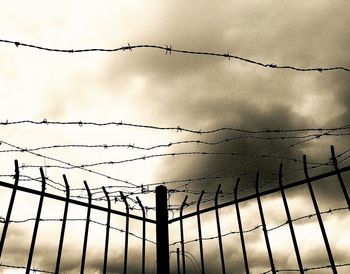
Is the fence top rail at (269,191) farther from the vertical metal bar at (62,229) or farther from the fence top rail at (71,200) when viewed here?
the vertical metal bar at (62,229)

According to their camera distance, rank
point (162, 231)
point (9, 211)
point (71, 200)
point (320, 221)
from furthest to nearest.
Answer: point (162, 231), point (71, 200), point (320, 221), point (9, 211)

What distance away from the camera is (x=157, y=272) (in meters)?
3.70

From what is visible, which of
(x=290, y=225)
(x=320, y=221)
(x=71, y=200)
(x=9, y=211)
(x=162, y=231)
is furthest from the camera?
(x=162, y=231)

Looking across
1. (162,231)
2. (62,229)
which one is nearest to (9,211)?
(62,229)

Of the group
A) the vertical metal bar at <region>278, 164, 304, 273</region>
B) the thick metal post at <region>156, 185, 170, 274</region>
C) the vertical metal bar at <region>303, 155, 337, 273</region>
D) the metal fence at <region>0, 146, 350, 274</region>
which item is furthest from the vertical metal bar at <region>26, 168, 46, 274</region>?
the vertical metal bar at <region>303, 155, 337, 273</region>

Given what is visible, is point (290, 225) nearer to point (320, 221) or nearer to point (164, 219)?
point (320, 221)

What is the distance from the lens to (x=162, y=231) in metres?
3.94

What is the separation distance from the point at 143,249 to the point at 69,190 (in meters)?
1.04

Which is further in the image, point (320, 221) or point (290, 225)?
point (290, 225)

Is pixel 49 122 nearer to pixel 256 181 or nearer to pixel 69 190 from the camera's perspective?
pixel 69 190

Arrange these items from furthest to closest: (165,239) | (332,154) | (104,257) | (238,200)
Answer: (165,239), (238,200), (104,257), (332,154)

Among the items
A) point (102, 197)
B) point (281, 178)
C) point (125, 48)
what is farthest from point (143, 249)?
point (125, 48)

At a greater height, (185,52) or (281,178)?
(185,52)

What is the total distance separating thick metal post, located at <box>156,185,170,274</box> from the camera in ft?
12.2
